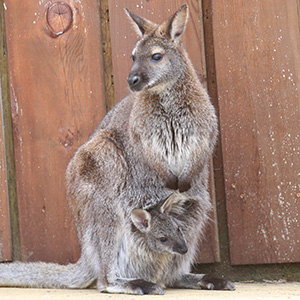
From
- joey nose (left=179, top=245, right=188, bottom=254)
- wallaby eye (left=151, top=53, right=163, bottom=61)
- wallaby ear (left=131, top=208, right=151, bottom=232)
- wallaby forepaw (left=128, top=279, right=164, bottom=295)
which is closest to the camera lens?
wallaby forepaw (left=128, top=279, right=164, bottom=295)

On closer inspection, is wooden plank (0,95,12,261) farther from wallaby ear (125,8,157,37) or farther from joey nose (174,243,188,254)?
joey nose (174,243,188,254)

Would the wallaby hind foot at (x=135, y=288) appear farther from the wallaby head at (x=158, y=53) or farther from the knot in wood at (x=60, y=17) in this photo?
the knot in wood at (x=60, y=17)

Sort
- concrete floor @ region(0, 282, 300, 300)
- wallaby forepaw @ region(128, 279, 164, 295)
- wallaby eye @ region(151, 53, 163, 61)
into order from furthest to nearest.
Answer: wallaby eye @ region(151, 53, 163, 61) → wallaby forepaw @ region(128, 279, 164, 295) → concrete floor @ region(0, 282, 300, 300)

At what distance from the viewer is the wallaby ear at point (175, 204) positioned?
15.3 feet

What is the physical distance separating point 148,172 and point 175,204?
0.99 feet

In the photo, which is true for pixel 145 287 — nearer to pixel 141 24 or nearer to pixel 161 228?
pixel 161 228

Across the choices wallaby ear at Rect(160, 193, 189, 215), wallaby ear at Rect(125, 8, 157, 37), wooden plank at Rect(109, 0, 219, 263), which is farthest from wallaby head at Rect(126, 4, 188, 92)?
wallaby ear at Rect(160, 193, 189, 215)

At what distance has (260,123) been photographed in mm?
5016

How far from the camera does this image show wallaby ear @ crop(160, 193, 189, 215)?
4676 millimetres

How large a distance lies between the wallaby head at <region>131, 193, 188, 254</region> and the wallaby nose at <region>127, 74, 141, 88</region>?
0.82 metres

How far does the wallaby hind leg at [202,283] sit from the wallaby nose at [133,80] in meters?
1.43

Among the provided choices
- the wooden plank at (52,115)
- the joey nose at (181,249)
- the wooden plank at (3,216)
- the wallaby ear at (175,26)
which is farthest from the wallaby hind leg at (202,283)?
the wallaby ear at (175,26)

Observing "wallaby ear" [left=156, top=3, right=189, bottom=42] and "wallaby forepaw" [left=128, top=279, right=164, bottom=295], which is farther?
"wallaby ear" [left=156, top=3, right=189, bottom=42]

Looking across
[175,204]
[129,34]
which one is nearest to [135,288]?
[175,204]
